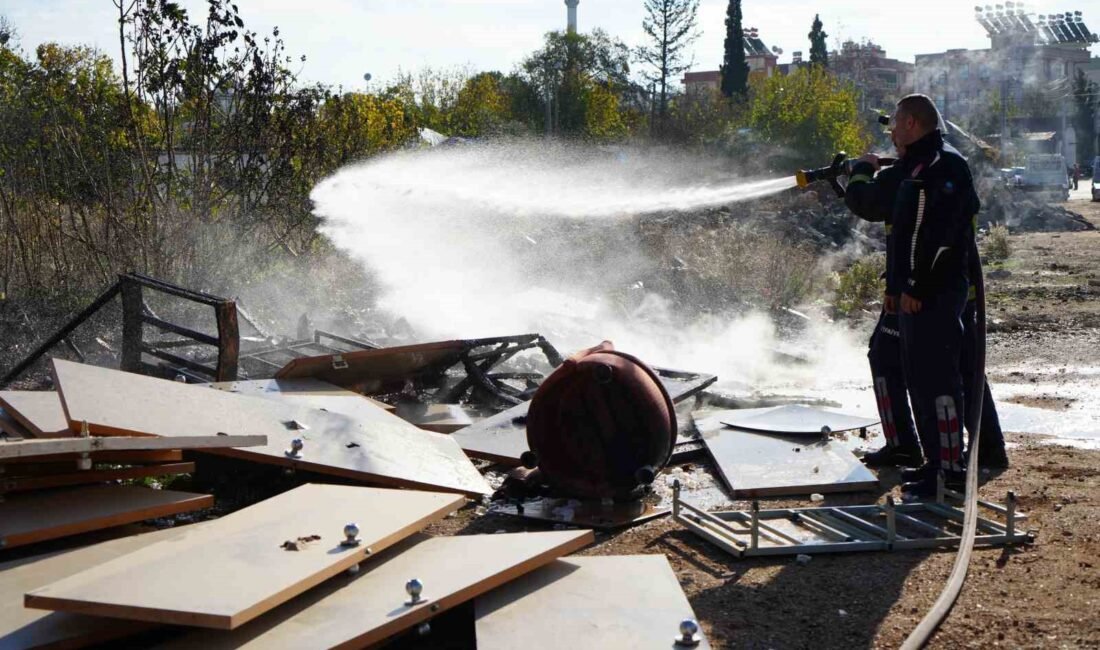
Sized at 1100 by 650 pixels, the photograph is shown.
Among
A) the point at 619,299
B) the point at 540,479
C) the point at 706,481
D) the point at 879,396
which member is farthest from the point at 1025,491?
the point at 619,299

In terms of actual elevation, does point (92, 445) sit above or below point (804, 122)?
below

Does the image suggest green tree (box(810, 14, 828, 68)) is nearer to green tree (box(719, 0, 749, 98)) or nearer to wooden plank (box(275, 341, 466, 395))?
green tree (box(719, 0, 749, 98))

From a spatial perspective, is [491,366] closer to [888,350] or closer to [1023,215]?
[888,350]

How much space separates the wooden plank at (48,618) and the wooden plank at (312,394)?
7.47 feet

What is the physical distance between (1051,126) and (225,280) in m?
72.3

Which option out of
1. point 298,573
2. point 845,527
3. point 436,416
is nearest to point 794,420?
point 845,527

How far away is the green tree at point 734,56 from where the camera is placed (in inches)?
1966

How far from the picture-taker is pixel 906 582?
4500mm

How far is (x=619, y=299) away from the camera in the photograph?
13.2 metres

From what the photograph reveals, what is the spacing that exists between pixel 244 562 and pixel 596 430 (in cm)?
221

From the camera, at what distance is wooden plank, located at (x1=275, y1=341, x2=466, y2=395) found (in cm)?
736

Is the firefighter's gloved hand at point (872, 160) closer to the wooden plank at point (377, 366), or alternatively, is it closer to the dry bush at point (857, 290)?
the wooden plank at point (377, 366)

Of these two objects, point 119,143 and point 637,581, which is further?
point 119,143

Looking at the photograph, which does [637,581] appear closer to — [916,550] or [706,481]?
[916,550]
